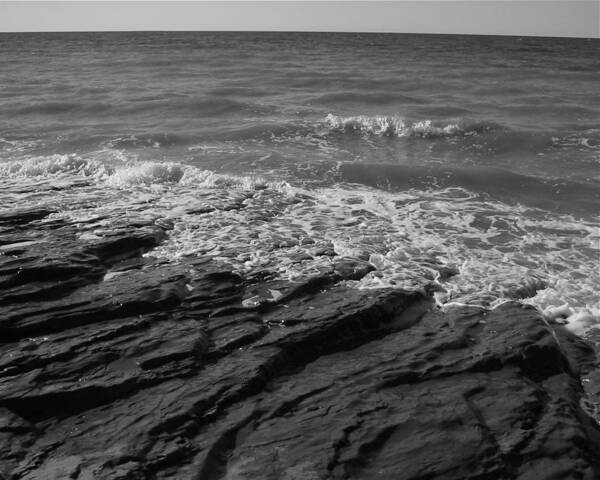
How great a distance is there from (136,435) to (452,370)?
2.73 metres

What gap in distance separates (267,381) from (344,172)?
26.1ft

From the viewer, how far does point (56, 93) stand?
2247 centimetres

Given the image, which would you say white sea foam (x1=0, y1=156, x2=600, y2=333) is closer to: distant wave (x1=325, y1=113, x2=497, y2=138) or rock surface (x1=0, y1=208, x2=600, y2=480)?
rock surface (x1=0, y1=208, x2=600, y2=480)

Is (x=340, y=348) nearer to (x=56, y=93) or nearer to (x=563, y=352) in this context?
(x=563, y=352)

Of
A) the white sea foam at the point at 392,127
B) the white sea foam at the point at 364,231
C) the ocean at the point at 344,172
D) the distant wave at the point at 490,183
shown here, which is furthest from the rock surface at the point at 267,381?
the white sea foam at the point at 392,127

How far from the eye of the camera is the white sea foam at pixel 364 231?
657 centimetres

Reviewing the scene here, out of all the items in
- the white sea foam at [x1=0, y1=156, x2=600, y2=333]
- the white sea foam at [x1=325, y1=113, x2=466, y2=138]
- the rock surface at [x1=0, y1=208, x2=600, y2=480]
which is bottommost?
the rock surface at [x1=0, y1=208, x2=600, y2=480]

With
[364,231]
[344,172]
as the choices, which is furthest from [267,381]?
[344,172]

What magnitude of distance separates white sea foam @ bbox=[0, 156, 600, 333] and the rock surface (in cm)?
57

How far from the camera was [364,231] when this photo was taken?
828 centimetres

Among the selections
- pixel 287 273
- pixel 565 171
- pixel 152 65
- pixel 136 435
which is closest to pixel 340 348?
pixel 287 273

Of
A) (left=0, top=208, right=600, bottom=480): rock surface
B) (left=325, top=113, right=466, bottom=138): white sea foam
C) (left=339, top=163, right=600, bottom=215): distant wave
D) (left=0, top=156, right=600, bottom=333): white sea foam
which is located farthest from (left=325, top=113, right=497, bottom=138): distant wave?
(left=0, top=208, right=600, bottom=480): rock surface

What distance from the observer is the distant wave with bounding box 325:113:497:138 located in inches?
614

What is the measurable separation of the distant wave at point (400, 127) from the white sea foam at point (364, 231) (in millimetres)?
5220
